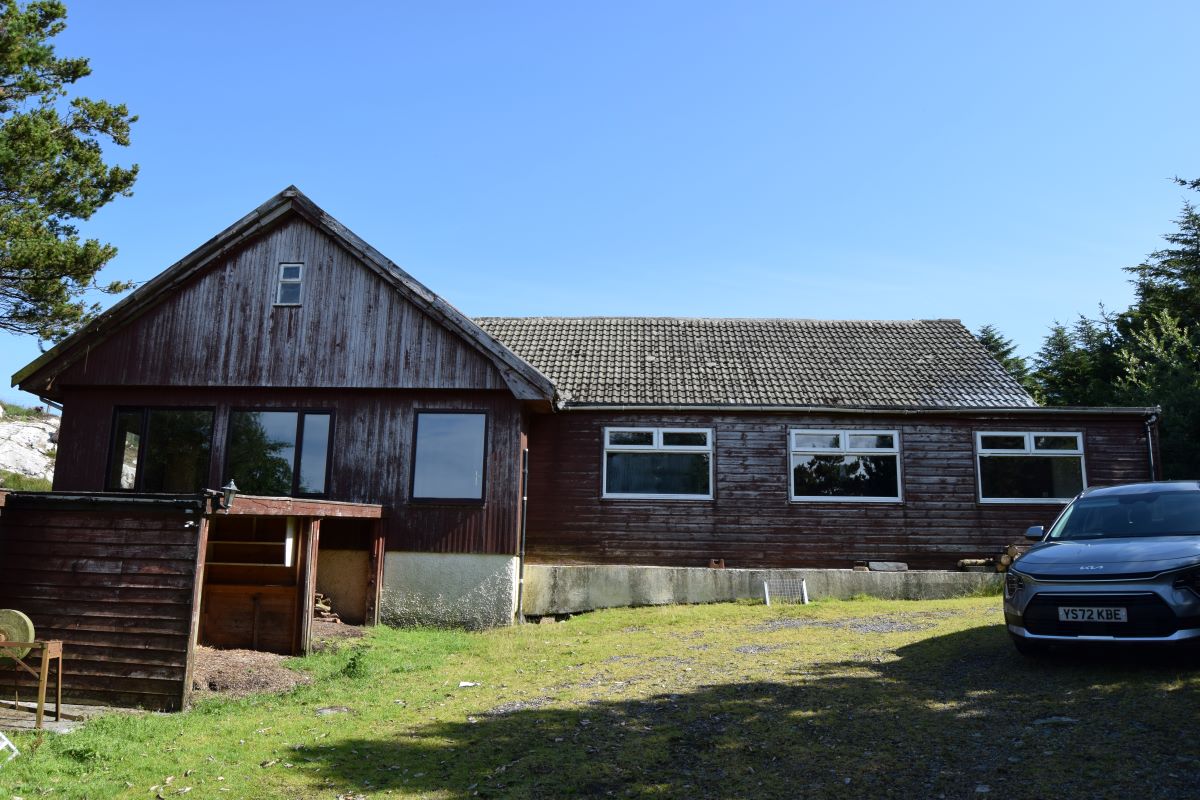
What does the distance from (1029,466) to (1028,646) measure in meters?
9.71

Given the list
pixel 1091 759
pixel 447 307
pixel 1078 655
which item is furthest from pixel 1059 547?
pixel 447 307

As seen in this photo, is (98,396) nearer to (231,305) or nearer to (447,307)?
(231,305)

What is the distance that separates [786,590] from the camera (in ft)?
52.7

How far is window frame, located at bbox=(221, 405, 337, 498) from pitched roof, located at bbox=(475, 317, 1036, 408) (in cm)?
455

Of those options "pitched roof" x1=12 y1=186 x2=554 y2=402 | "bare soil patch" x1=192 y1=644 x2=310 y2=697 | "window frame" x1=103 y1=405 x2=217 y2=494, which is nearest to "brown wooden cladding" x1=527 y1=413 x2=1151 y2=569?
"pitched roof" x1=12 y1=186 x2=554 y2=402

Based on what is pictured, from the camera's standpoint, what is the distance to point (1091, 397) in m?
31.1

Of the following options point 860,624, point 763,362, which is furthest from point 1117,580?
point 763,362

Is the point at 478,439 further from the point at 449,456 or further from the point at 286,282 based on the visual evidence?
the point at 286,282

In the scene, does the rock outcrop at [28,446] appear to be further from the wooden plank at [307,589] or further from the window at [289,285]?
the wooden plank at [307,589]

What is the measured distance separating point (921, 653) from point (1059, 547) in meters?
2.19

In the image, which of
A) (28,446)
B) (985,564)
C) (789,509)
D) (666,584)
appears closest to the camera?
(666,584)

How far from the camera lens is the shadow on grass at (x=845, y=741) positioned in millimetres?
5867

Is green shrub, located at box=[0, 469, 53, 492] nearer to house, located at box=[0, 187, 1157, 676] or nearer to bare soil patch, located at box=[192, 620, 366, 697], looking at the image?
house, located at box=[0, 187, 1157, 676]

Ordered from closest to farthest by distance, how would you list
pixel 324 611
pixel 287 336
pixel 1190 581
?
pixel 1190 581
pixel 324 611
pixel 287 336
